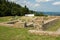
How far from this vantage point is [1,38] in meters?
9.20

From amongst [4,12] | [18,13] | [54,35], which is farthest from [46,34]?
[18,13]

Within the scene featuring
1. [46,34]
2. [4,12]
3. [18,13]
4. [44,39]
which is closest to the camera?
[44,39]

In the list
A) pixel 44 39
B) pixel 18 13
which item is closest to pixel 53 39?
pixel 44 39

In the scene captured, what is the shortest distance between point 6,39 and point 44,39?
2010mm

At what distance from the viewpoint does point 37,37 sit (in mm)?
9188

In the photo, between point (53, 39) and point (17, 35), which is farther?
point (17, 35)

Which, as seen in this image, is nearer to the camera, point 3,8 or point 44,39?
point 44,39

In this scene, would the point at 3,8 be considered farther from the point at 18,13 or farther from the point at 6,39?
the point at 6,39

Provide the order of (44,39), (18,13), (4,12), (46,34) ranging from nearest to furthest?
(44,39), (46,34), (4,12), (18,13)

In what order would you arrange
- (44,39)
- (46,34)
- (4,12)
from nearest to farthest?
(44,39) → (46,34) → (4,12)

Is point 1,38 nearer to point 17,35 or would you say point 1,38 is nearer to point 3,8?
point 17,35

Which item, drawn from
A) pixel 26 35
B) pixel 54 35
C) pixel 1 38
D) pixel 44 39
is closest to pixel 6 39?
pixel 1 38

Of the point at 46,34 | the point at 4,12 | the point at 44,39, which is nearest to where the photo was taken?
the point at 44,39

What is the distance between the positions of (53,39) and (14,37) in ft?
7.02
